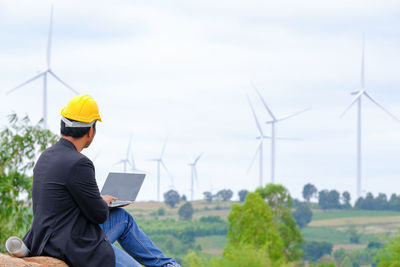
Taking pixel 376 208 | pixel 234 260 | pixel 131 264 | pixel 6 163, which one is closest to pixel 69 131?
pixel 131 264

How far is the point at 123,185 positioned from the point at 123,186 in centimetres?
1

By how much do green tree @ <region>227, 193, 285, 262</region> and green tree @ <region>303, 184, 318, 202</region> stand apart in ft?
300

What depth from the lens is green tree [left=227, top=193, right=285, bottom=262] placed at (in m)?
86.8

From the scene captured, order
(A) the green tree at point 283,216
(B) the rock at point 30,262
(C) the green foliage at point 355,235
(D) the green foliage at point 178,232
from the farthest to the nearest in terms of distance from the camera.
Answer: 1. (C) the green foliage at point 355,235
2. (D) the green foliage at point 178,232
3. (A) the green tree at point 283,216
4. (B) the rock at point 30,262

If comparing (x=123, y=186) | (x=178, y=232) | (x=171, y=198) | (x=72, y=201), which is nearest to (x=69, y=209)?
(x=72, y=201)

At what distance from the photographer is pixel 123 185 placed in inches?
323

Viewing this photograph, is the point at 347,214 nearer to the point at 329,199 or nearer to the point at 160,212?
the point at 329,199

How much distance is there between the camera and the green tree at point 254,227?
3418 inches

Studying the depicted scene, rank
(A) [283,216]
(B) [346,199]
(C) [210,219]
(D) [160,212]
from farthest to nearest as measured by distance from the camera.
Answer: (B) [346,199] < (D) [160,212] < (C) [210,219] < (A) [283,216]

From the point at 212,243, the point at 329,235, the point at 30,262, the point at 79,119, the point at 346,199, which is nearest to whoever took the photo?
the point at 30,262

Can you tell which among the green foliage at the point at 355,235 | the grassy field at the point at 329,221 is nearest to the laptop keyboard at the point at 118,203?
the grassy field at the point at 329,221

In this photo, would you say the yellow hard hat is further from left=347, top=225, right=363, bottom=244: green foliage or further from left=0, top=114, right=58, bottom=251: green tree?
left=347, top=225, right=363, bottom=244: green foliage

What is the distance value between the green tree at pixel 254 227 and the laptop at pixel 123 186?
7836 cm

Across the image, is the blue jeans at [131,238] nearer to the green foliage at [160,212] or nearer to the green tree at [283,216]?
the green tree at [283,216]
